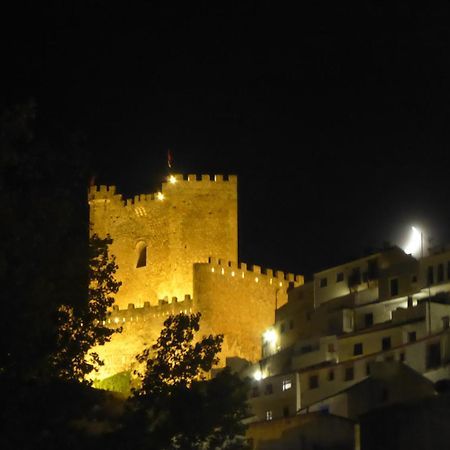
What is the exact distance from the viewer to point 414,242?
6438cm

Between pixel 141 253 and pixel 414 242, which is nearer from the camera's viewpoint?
pixel 414 242

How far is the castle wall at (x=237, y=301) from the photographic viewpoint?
64250mm

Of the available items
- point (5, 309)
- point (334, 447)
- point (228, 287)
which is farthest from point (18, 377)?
point (228, 287)

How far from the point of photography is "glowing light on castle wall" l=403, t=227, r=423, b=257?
62747mm

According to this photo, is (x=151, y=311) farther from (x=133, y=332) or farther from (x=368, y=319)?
(x=368, y=319)

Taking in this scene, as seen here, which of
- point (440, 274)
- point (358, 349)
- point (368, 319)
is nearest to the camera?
point (358, 349)

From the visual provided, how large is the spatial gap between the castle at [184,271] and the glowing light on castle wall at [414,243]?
21.8ft

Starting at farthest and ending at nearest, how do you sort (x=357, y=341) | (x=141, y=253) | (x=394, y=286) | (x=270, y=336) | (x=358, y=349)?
(x=141, y=253), (x=270, y=336), (x=394, y=286), (x=357, y=341), (x=358, y=349)

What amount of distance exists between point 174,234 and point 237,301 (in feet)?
20.4

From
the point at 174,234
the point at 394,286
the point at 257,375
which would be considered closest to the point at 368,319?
the point at 394,286

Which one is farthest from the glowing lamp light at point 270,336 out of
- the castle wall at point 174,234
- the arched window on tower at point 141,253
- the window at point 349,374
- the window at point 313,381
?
the window at point 349,374

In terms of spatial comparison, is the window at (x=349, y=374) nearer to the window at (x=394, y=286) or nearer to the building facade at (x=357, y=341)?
the building facade at (x=357, y=341)

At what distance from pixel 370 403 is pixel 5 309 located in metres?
24.8

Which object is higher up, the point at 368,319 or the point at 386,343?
the point at 368,319
